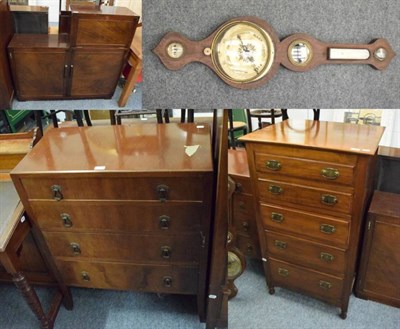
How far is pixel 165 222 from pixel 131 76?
687mm

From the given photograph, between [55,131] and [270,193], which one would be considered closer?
[270,193]

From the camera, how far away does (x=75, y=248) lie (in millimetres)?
1147


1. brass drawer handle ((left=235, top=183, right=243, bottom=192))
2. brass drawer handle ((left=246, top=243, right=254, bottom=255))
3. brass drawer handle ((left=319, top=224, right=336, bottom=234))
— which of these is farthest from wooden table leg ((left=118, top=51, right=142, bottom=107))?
brass drawer handle ((left=319, top=224, right=336, bottom=234))

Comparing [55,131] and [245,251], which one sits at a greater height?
[55,131]

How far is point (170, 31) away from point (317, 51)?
17cm

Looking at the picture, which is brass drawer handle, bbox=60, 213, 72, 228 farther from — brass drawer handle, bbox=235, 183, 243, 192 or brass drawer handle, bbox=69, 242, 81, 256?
brass drawer handle, bbox=235, 183, 243, 192

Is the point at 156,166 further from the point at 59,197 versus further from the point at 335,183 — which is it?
the point at 335,183

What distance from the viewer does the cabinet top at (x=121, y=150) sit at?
0.94 m

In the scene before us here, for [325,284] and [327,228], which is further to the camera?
[325,284]

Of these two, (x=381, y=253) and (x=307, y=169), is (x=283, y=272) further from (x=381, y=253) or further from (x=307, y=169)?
(x=381, y=253)

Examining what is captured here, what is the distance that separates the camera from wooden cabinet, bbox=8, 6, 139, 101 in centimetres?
45

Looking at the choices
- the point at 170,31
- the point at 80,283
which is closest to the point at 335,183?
the point at 170,31

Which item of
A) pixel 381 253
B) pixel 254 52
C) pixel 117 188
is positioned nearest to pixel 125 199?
pixel 117 188

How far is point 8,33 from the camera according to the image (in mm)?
496
